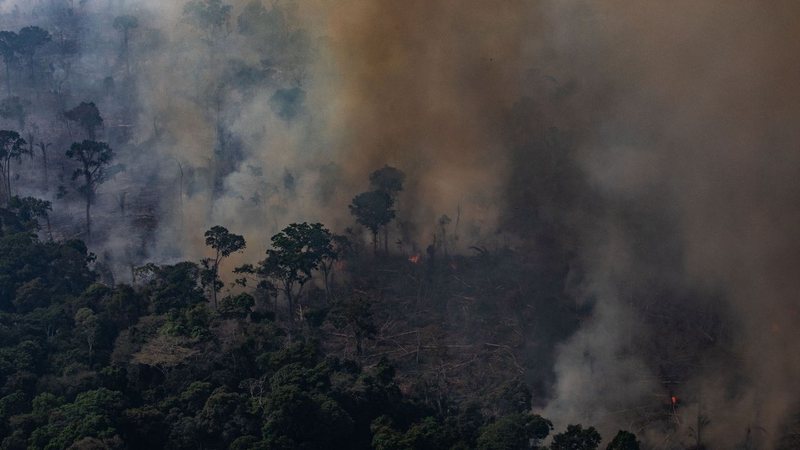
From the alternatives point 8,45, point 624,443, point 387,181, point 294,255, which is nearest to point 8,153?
point 8,45

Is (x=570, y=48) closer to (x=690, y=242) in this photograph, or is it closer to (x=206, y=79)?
(x=690, y=242)

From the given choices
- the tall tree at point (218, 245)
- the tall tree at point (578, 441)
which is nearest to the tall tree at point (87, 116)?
the tall tree at point (218, 245)

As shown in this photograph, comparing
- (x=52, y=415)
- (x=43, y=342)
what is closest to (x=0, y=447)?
(x=52, y=415)

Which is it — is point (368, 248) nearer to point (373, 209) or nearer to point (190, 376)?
point (373, 209)

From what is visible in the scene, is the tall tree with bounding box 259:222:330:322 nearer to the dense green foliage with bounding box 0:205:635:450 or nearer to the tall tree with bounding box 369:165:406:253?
the dense green foliage with bounding box 0:205:635:450

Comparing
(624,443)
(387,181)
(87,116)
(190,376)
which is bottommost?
(624,443)

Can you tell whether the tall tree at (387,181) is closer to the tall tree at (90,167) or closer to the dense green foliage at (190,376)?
the dense green foliage at (190,376)

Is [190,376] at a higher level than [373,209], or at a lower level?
lower
